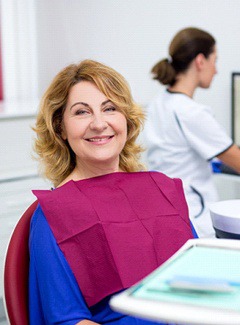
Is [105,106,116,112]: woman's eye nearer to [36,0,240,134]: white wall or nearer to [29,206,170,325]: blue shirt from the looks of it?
[29,206,170,325]: blue shirt

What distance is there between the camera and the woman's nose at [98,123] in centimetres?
136

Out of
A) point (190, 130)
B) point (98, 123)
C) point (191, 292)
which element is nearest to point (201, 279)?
point (191, 292)

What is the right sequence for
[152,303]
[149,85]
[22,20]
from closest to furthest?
[152,303], [149,85], [22,20]

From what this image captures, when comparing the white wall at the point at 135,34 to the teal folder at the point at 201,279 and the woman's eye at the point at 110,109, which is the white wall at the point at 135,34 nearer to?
the woman's eye at the point at 110,109

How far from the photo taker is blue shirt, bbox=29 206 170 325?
1.20 m

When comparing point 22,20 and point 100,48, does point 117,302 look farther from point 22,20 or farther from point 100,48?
point 22,20

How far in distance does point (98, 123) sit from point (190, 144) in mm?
1030

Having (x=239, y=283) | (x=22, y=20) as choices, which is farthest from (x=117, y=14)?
(x=239, y=283)

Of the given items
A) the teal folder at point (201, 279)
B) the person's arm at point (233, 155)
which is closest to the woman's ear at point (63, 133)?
the teal folder at point (201, 279)

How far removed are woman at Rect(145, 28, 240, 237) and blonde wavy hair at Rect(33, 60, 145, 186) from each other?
84 cm

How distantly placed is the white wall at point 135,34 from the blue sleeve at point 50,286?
2.14 metres

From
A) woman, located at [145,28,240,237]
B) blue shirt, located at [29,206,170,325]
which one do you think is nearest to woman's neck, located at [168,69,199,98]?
woman, located at [145,28,240,237]

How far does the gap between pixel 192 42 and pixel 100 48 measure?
1445 millimetres

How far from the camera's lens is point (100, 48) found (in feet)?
12.6
